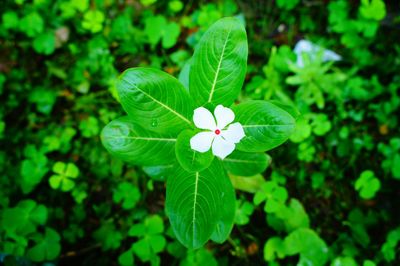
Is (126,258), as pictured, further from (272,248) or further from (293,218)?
(293,218)

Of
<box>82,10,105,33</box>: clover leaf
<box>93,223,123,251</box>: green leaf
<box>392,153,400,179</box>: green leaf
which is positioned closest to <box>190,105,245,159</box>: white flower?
<box>93,223,123,251</box>: green leaf

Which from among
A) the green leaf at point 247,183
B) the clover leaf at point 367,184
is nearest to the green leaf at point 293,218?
the green leaf at point 247,183

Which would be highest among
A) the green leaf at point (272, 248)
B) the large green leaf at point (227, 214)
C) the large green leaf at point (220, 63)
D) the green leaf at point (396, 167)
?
the large green leaf at point (220, 63)

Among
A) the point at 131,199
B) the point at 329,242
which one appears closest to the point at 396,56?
the point at 329,242

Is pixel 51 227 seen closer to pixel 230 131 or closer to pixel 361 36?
pixel 230 131

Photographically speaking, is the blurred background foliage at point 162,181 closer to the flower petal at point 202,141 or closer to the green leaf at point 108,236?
the green leaf at point 108,236
